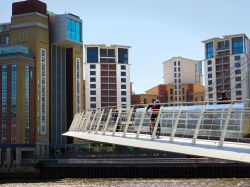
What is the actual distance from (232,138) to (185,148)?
169 centimetres

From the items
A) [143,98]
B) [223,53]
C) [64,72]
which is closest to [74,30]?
[64,72]

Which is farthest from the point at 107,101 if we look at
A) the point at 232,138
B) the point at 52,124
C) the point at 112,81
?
the point at 232,138

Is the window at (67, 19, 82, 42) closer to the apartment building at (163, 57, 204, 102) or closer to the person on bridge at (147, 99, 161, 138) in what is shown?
the apartment building at (163, 57, 204, 102)

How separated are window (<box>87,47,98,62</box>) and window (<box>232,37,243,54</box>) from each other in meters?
39.3

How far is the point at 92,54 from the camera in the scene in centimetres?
14500

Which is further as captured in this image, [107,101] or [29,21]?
[107,101]

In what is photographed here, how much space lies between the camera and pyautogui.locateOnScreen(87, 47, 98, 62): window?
5669 inches

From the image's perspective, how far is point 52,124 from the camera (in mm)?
95062

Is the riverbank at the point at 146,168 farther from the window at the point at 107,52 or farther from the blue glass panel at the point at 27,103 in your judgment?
the window at the point at 107,52

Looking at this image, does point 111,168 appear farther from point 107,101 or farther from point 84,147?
point 107,101

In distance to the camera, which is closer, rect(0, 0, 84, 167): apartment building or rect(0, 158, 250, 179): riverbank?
rect(0, 158, 250, 179): riverbank

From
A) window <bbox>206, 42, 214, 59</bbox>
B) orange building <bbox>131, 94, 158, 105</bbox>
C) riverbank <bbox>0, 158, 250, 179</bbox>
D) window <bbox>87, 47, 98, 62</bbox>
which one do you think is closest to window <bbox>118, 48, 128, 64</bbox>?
window <bbox>87, 47, 98, 62</bbox>

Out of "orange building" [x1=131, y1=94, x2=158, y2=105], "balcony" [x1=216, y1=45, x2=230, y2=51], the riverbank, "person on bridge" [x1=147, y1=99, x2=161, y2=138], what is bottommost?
the riverbank

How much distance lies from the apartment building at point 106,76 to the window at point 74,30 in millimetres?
40293
